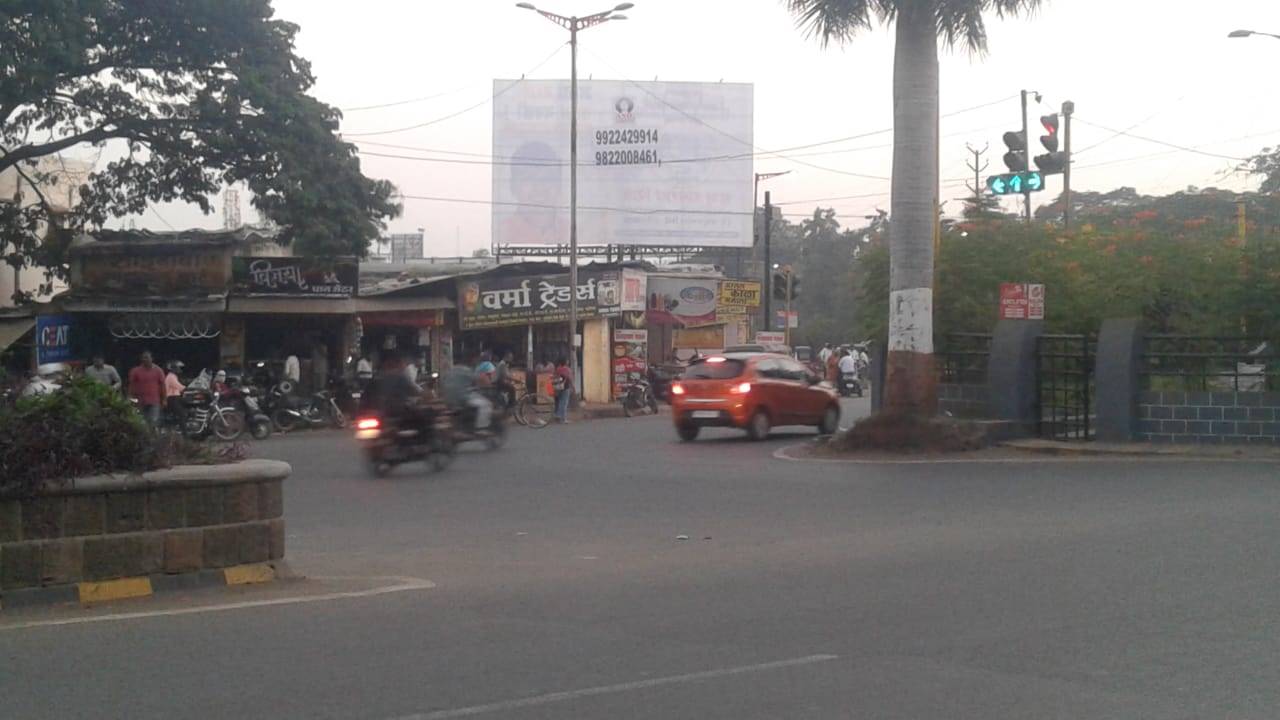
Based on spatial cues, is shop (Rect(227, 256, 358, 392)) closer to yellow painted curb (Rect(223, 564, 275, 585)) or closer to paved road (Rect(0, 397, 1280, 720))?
paved road (Rect(0, 397, 1280, 720))

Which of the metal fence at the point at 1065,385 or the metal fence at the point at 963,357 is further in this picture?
the metal fence at the point at 963,357

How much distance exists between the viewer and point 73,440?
9.21 m

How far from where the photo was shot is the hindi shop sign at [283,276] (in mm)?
32531

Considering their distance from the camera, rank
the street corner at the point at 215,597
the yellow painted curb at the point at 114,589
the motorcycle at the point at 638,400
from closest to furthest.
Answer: the street corner at the point at 215,597 < the yellow painted curb at the point at 114,589 < the motorcycle at the point at 638,400

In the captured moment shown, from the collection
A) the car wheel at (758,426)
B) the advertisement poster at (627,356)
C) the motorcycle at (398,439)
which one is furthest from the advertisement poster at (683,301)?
the motorcycle at (398,439)

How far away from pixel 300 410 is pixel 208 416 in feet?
10.5

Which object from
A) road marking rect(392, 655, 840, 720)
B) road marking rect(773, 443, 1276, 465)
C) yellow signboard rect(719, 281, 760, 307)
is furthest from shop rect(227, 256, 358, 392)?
road marking rect(392, 655, 840, 720)

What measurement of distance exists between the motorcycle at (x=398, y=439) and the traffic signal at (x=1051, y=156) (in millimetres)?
10038

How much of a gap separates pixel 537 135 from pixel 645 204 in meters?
4.83

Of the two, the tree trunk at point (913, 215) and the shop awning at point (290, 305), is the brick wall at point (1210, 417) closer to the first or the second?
the tree trunk at point (913, 215)

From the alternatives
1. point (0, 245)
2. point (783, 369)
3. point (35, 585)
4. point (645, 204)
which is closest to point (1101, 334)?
point (783, 369)

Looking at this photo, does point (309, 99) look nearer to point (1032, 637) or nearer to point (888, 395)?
point (888, 395)

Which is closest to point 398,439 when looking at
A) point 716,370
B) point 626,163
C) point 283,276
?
point 716,370

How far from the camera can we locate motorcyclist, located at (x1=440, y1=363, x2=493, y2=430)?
71.6ft
